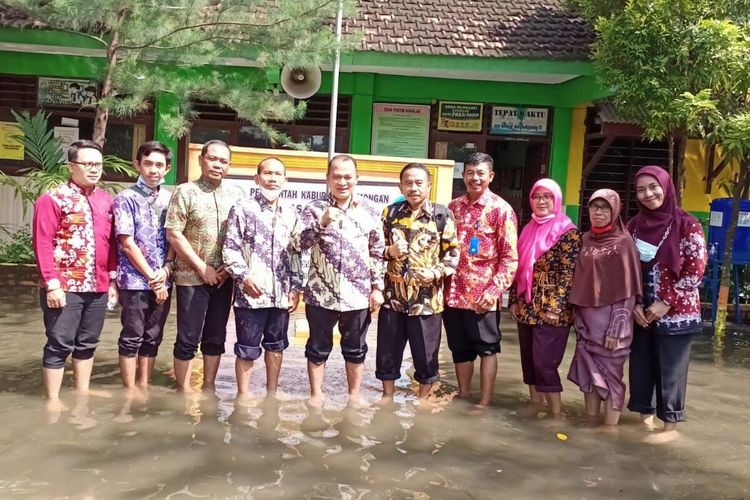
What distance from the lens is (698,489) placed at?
3.48 m

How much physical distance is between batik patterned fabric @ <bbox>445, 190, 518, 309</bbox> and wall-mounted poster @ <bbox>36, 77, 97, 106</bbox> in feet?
25.3

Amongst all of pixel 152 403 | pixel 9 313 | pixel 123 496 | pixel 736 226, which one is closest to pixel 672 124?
pixel 736 226

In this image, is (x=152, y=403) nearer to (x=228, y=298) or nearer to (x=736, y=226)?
(x=228, y=298)

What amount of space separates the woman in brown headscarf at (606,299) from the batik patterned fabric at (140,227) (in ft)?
8.53

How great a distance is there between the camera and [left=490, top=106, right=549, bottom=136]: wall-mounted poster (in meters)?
10.8

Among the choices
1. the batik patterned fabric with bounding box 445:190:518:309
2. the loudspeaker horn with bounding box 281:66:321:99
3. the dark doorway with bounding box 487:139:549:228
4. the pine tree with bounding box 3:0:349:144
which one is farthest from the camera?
the dark doorway with bounding box 487:139:549:228

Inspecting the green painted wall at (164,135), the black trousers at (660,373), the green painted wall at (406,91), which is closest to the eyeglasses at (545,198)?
the black trousers at (660,373)

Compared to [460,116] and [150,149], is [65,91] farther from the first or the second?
[150,149]

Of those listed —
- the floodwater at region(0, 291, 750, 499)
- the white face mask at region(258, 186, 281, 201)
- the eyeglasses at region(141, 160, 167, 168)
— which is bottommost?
the floodwater at region(0, 291, 750, 499)

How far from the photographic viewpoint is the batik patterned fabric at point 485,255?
4.46 metres

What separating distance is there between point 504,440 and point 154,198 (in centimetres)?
259

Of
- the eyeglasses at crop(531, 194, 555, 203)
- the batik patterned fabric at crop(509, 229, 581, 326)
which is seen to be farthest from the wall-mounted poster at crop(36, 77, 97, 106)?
the batik patterned fabric at crop(509, 229, 581, 326)

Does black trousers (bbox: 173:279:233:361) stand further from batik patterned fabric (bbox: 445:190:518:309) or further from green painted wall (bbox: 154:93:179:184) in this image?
green painted wall (bbox: 154:93:179:184)

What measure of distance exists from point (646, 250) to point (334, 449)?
7.10ft
